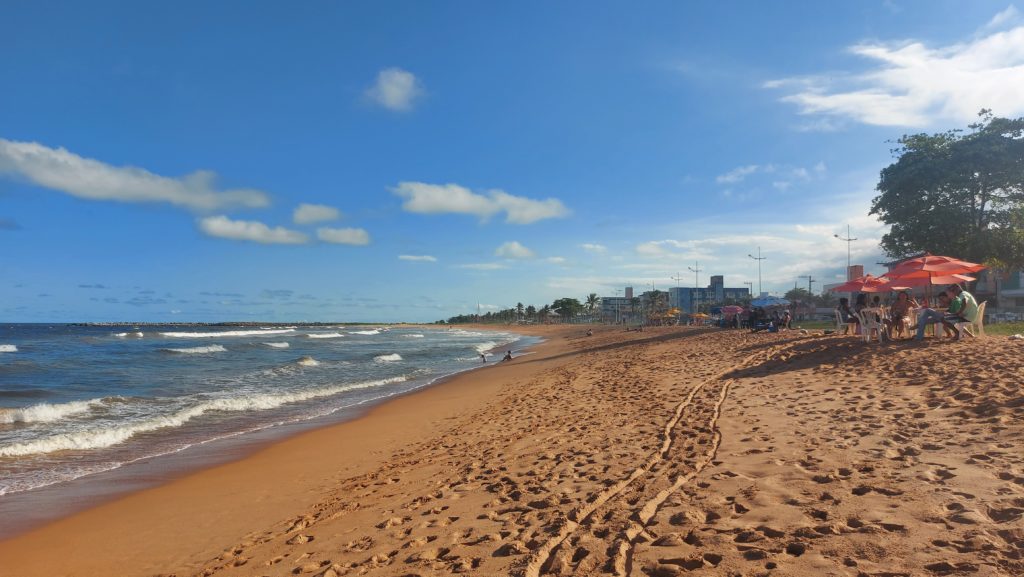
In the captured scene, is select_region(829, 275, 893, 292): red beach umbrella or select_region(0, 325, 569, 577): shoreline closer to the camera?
→ select_region(0, 325, 569, 577): shoreline

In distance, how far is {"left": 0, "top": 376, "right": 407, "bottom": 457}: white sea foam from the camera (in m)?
8.85

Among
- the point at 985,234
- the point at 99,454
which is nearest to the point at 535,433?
the point at 99,454

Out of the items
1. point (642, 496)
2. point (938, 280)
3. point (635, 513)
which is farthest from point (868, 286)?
point (635, 513)

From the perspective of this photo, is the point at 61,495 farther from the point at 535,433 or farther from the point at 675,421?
the point at 675,421

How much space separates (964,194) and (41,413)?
2808 centimetres

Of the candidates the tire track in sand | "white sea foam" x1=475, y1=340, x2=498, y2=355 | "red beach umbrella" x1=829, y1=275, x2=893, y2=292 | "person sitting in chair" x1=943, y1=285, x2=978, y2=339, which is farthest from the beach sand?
"white sea foam" x1=475, y1=340, x2=498, y2=355

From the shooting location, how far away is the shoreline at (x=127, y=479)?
600cm

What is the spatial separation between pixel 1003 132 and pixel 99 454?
1074 inches

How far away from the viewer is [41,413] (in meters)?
11.7

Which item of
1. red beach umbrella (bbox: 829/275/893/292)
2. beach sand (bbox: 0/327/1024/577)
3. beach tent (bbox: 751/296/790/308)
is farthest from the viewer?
beach tent (bbox: 751/296/790/308)

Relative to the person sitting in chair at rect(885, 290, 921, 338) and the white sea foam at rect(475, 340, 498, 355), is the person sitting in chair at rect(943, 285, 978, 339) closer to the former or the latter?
the person sitting in chair at rect(885, 290, 921, 338)

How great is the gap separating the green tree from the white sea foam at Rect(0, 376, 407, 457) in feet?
69.7

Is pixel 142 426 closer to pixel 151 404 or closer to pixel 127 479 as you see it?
pixel 151 404

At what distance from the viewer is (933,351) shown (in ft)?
33.1
